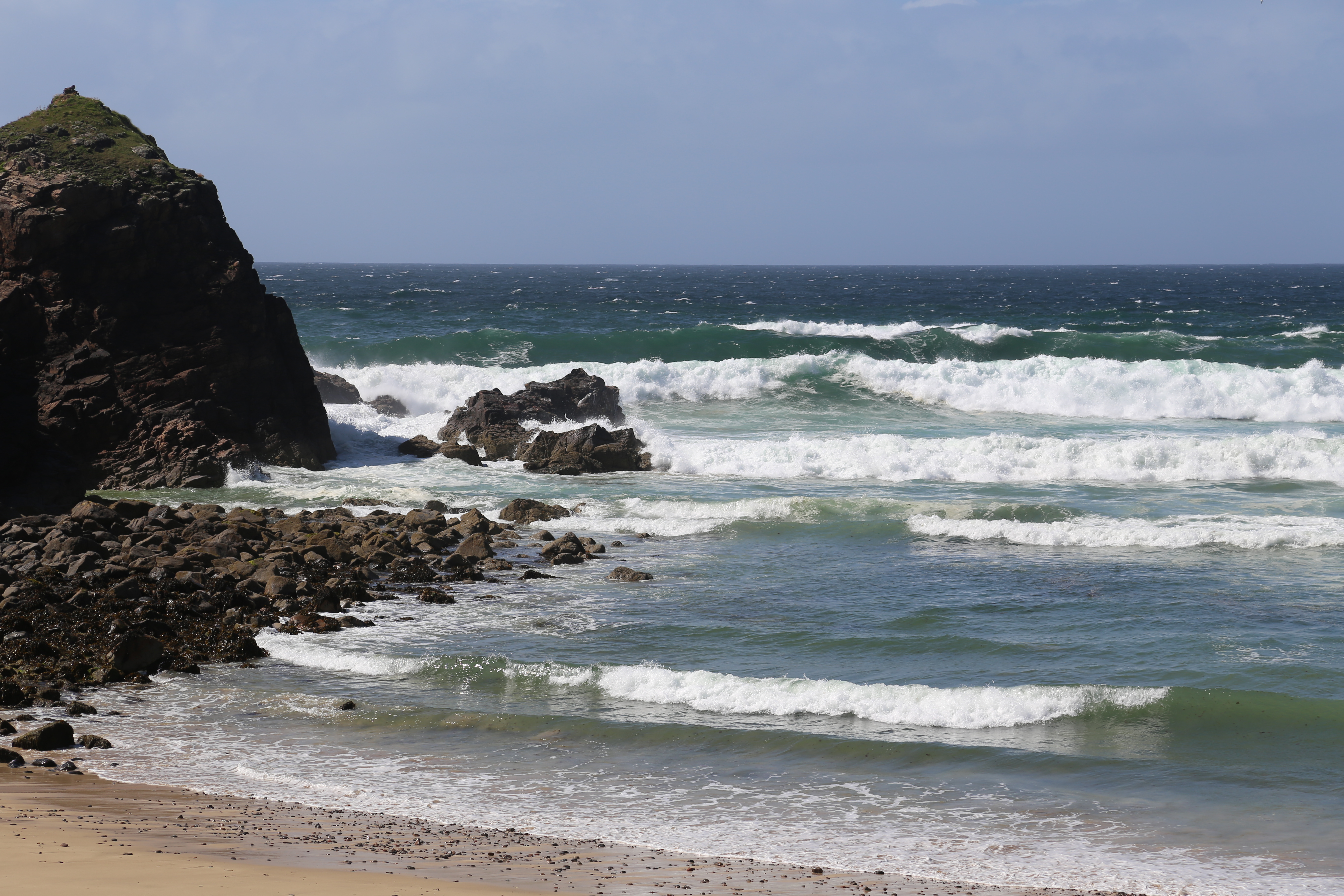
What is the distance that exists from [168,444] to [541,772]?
14731 millimetres

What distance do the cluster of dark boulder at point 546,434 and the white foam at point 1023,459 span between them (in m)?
0.97

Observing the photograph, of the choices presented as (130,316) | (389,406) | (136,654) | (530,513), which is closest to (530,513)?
(530,513)

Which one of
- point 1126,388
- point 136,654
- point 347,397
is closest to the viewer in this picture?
point 136,654

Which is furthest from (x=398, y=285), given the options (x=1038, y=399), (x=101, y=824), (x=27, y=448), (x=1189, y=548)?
(x=101, y=824)

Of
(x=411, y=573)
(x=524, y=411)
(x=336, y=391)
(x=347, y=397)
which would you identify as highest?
(x=336, y=391)

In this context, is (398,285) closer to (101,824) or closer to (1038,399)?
(1038,399)

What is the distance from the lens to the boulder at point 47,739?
809 cm

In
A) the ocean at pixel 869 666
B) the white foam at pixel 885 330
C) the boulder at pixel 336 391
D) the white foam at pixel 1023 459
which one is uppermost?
the white foam at pixel 885 330

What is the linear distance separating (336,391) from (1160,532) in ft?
65.3

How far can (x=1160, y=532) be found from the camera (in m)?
16.1

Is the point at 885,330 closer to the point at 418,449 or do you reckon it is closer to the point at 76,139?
the point at 418,449

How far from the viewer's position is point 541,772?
8141mm

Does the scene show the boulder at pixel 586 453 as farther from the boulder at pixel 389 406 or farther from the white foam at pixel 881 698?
the white foam at pixel 881 698

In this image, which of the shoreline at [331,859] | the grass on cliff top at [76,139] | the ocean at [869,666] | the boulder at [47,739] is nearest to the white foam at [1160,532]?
the ocean at [869,666]
